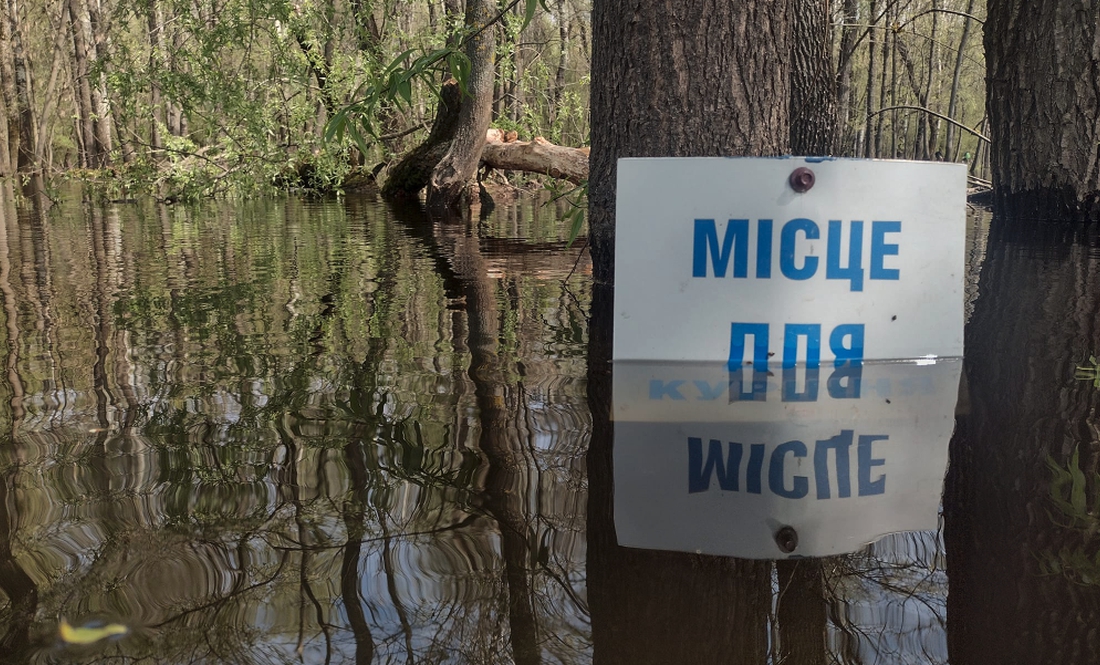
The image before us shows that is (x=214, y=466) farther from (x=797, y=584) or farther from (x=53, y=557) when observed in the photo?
(x=797, y=584)

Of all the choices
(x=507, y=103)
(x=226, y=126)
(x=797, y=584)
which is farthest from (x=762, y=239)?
(x=507, y=103)

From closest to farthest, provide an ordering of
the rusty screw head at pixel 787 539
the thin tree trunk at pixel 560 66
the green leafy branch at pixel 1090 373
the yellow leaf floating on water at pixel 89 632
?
the yellow leaf floating on water at pixel 89 632, the rusty screw head at pixel 787 539, the green leafy branch at pixel 1090 373, the thin tree trunk at pixel 560 66

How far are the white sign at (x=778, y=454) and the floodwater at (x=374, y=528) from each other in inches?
2.5

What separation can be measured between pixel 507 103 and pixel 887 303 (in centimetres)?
1307

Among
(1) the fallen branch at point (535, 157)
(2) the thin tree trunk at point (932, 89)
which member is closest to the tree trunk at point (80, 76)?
(1) the fallen branch at point (535, 157)

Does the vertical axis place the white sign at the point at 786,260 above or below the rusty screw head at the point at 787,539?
above

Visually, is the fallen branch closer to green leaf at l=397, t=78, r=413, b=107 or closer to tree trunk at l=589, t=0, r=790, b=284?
tree trunk at l=589, t=0, r=790, b=284

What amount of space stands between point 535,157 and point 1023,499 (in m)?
11.0

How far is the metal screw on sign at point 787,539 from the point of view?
1.60 meters

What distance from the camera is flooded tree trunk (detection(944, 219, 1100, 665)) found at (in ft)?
4.35

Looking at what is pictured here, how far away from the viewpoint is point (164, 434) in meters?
2.25

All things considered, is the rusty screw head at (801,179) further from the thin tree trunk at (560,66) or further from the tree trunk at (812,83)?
the thin tree trunk at (560,66)

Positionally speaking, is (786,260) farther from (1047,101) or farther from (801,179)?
(1047,101)

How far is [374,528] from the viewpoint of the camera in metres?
1.68
